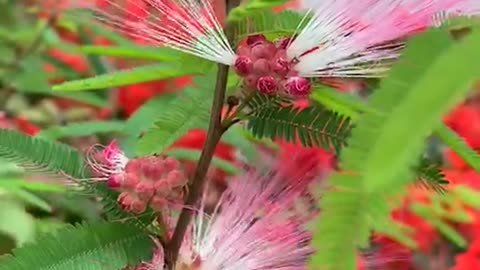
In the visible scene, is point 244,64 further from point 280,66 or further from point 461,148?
point 461,148

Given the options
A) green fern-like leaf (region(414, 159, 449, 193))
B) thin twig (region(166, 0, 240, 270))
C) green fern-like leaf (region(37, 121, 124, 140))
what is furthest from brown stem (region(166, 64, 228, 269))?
green fern-like leaf (region(37, 121, 124, 140))

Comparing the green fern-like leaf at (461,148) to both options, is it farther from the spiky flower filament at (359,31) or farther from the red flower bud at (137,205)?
the red flower bud at (137,205)

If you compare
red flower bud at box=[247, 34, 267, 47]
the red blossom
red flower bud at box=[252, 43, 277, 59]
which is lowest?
the red blossom

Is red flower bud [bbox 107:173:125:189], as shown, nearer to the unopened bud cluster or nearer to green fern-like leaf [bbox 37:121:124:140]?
the unopened bud cluster

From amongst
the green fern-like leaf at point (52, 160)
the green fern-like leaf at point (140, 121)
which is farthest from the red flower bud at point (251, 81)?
the green fern-like leaf at point (140, 121)

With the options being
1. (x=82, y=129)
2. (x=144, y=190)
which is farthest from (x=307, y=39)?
(x=82, y=129)

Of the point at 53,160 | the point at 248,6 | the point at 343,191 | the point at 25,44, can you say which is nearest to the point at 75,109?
the point at 25,44
